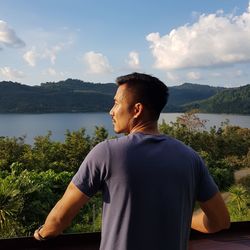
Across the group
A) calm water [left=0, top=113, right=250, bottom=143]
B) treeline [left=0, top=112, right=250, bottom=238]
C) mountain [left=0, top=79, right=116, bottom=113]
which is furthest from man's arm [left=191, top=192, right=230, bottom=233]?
mountain [left=0, top=79, right=116, bottom=113]

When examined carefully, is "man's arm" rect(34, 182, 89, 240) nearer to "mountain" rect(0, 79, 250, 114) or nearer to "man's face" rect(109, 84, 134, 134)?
"man's face" rect(109, 84, 134, 134)

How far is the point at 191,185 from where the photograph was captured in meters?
0.90

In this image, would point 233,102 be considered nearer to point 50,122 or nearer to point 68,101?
point 50,122

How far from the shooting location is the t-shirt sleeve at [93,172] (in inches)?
33.2

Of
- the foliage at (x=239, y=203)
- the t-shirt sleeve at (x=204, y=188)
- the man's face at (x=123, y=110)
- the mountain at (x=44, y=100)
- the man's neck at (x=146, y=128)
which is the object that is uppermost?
the mountain at (x=44, y=100)

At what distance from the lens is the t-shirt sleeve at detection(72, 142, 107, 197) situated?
→ 0.84 meters

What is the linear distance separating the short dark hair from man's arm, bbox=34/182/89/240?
0.75ft

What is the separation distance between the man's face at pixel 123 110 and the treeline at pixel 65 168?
270 inches

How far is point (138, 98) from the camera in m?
0.92

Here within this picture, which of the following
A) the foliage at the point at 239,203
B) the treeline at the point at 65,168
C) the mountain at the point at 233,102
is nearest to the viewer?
the treeline at the point at 65,168

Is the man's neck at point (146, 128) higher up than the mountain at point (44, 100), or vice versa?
the mountain at point (44, 100)

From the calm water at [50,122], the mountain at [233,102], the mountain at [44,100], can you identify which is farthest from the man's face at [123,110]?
the mountain at [44,100]

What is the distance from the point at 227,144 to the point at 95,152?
1966 centimetres

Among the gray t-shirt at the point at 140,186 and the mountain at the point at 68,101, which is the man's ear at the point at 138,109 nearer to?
the gray t-shirt at the point at 140,186
